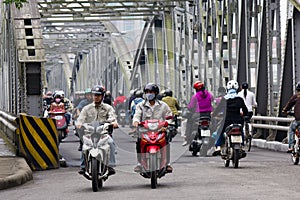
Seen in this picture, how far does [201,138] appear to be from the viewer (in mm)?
17766

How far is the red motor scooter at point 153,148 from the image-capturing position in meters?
11.6

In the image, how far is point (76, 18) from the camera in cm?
4244

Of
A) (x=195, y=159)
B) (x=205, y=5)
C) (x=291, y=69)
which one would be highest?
(x=205, y=5)

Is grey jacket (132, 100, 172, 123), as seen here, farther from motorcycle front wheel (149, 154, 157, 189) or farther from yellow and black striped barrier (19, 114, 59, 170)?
yellow and black striped barrier (19, 114, 59, 170)

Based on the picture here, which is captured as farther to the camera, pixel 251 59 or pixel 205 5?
pixel 205 5

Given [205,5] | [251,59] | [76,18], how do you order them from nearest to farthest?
1. [251,59]
2. [205,5]
3. [76,18]

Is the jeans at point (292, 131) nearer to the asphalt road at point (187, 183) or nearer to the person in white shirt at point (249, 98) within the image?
the asphalt road at point (187, 183)

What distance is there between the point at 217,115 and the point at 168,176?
345 cm

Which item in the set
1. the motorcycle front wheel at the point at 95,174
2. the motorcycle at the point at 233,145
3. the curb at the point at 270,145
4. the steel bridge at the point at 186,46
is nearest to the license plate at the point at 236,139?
the motorcycle at the point at 233,145

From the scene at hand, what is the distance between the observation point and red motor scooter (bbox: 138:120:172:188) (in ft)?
38.1

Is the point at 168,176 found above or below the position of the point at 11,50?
below

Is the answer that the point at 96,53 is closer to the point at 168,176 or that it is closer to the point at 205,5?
the point at 205,5

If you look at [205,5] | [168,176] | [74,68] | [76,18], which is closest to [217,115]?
[168,176]

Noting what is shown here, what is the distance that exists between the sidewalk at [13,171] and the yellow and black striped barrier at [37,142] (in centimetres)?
20
